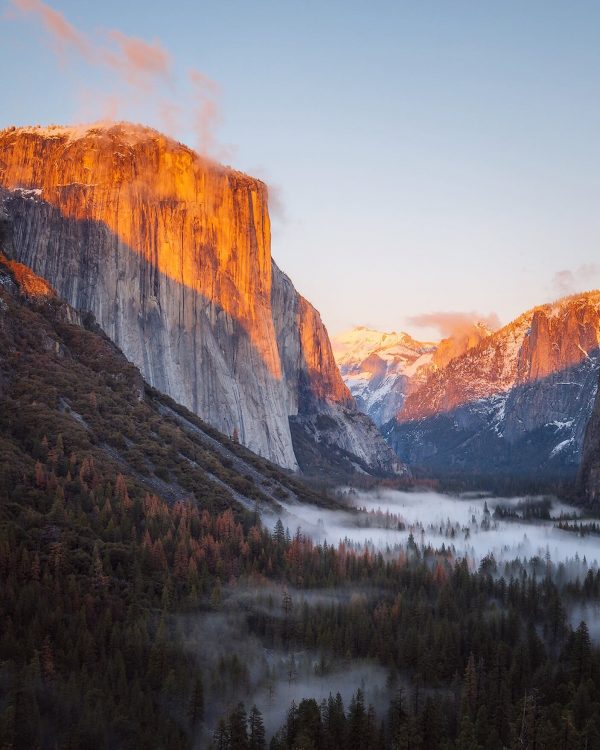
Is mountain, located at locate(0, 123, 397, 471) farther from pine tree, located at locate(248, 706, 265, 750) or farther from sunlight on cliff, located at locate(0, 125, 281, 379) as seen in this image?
pine tree, located at locate(248, 706, 265, 750)

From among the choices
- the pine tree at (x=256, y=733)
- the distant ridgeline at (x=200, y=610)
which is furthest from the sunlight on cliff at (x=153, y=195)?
the pine tree at (x=256, y=733)

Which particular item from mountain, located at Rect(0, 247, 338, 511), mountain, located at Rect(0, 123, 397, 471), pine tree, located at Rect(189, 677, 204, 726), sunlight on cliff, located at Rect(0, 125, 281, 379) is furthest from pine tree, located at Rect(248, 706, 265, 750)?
sunlight on cliff, located at Rect(0, 125, 281, 379)

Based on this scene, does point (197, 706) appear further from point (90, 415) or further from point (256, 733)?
point (90, 415)

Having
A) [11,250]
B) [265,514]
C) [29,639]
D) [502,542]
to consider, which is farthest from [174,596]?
[502,542]

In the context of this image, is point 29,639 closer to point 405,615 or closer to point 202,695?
point 202,695

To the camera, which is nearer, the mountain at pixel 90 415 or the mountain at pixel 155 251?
the mountain at pixel 90 415

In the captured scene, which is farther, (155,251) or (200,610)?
(155,251)

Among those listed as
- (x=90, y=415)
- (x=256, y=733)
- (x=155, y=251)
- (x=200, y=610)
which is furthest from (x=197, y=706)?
A: (x=155, y=251)

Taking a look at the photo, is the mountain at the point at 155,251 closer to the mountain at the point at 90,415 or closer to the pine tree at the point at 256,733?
the mountain at the point at 90,415
